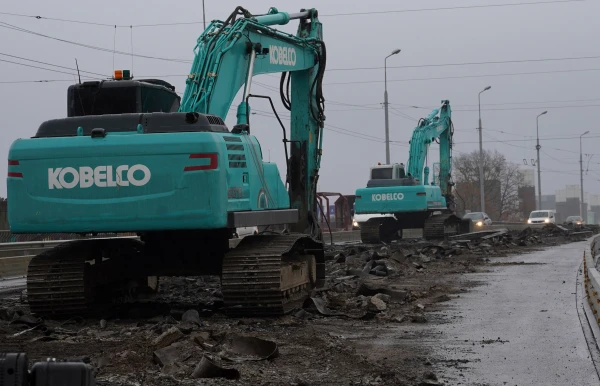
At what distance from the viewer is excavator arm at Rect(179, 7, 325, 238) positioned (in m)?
12.7

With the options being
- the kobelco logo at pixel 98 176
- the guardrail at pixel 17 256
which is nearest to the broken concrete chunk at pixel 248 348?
the kobelco logo at pixel 98 176

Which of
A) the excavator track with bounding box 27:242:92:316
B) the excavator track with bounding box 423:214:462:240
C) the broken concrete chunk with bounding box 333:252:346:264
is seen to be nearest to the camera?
the excavator track with bounding box 27:242:92:316

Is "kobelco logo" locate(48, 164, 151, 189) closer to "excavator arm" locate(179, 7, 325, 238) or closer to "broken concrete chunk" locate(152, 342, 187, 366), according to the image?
"excavator arm" locate(179, 7, 325, 238)

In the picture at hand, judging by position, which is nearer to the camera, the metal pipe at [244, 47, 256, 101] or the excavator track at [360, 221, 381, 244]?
the metal pipe at [244, 47, 256, 101]

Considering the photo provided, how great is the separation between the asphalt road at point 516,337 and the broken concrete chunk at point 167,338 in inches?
96.3

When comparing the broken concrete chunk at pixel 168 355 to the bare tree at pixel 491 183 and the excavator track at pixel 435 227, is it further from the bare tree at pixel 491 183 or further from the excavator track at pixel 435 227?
the bare tree at pixel 491 183

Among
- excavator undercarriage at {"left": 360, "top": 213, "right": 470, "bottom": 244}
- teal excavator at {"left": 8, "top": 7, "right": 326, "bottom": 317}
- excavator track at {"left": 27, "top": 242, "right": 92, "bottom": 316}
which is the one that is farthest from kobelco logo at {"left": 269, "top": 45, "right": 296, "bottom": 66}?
excavator undercarriage at {"left": 360, "top": 213, "right": 470, "bottom": 244}

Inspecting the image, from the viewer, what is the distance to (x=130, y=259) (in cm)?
1248

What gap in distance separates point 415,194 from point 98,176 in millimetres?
25084

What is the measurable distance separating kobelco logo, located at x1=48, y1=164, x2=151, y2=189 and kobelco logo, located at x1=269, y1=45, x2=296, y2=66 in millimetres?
5025

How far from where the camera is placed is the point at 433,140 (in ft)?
122

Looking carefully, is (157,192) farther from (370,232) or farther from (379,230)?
(379,230)

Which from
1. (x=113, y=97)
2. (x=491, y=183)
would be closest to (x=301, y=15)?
(x=113, y=97)

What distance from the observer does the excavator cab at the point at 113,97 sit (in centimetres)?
1219
